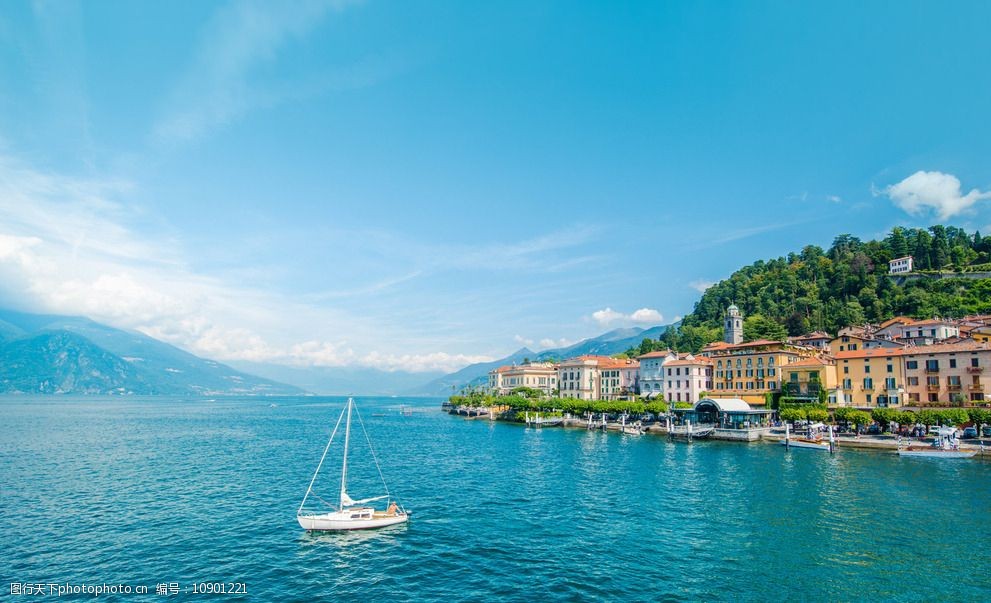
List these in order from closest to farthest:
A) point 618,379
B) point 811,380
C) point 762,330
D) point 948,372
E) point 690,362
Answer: point 948,372 < point 811,380 < point 690,362 < point 762,330 < point 618,379

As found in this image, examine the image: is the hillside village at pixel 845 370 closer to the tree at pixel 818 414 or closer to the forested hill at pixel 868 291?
the tree at pixel 818 414

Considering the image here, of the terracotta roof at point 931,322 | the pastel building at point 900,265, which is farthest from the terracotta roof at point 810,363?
the pastel building at point 900,265

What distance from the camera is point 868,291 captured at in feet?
503

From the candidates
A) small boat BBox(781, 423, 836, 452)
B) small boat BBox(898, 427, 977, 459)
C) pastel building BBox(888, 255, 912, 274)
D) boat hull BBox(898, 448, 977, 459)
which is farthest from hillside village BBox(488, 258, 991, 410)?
pastel building BBox(888, 255, 912, 274)

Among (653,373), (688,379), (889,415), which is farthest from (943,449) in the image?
(653,373)

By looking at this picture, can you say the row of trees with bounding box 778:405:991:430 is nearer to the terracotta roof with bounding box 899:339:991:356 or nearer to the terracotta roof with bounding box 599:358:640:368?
the terracotta roof with bounding box 899:339:991:356

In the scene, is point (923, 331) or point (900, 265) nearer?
point (923, 331)

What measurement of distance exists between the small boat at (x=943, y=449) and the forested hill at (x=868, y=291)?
66741 millimetres

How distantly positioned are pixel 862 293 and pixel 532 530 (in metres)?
158

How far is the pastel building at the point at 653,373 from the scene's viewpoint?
128750 mm

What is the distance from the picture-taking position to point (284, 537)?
36656 millimetres

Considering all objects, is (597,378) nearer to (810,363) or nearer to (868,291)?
(810,363)

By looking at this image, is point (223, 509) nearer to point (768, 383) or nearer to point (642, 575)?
point (642, 575)

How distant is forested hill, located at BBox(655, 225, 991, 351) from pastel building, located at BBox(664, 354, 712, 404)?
2896cm
